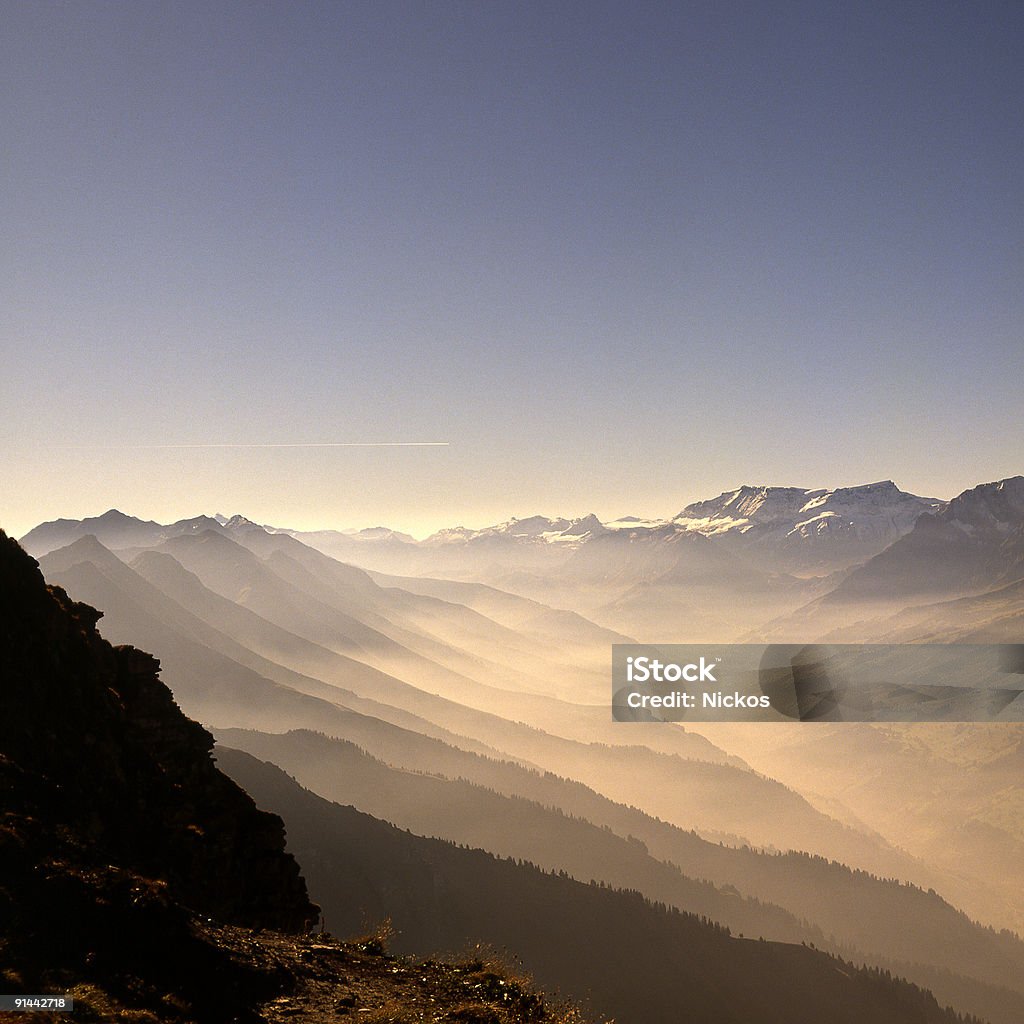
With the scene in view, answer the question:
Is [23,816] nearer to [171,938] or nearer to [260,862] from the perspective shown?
[171,938]

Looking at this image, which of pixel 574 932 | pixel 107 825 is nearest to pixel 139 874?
pixel 107 825

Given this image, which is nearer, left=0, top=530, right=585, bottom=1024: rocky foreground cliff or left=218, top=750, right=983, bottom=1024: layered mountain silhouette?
left=0, top=530, right=585, bottom=1024: rocky foreground cliff

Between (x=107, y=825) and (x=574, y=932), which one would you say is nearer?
(x=107, y=825)

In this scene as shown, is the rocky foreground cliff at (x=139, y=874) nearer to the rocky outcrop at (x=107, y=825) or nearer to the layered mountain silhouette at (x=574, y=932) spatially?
the rocky outcrop at (x=107, y=825)

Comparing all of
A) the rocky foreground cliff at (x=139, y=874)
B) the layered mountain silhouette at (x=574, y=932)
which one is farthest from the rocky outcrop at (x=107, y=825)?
the layered mountain silhouette at (x=574, y=932)

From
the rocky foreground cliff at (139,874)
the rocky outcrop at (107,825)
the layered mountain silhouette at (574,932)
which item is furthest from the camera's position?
the layered mountain silhouette at (574,932)

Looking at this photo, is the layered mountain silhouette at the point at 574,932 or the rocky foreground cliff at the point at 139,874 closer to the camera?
the rocky foreground cliff at the point at 139,874

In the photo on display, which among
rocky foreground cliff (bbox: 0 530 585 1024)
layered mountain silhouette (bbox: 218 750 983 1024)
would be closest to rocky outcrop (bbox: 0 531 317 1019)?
rocky foreground cliff (bbox: 0 530 585 1024)

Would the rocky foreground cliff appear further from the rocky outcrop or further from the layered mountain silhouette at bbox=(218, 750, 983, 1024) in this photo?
the layered mountain silhouette at bbox=(218, 750, 983, 1024)

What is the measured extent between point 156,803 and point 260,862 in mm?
8293

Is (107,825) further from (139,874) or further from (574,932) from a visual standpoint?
(574,932)

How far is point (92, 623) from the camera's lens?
1752 inches

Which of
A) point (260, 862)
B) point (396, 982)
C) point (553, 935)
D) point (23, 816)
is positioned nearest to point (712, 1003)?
point (553, 935)

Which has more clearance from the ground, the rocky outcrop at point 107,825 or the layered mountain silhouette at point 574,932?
the rocky outcrop at point 107,825
